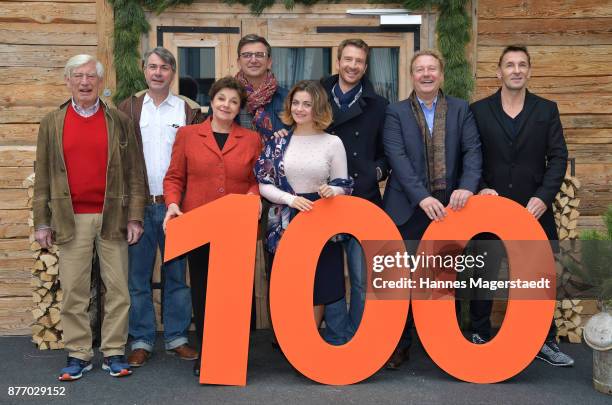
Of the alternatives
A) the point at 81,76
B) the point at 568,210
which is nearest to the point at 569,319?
the point at 568,210

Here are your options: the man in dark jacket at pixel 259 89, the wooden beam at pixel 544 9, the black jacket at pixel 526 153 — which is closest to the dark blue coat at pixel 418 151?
the black jacket at pixel 526 153

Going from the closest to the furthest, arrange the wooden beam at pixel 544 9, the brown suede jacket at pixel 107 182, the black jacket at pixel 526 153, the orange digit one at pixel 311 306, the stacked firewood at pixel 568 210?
the orange digit one at pixel 311 306
the brown suede jacket at pixel 107 182
the black jacket at pixel 526 153
the stacked firewood at pixel 568 210
the wooden beam at pixel 544 9

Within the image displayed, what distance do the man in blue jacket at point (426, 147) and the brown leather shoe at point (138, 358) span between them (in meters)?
1.51

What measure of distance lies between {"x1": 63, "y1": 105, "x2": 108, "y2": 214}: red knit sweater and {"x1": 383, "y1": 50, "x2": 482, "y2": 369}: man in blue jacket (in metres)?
1.64

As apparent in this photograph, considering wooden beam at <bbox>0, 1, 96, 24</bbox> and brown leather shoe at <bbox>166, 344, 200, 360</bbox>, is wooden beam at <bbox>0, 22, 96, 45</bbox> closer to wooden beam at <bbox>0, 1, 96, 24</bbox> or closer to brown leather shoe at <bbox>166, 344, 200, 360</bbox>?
wooden beam at <bbox>0, 1, 96, 24</bbox>

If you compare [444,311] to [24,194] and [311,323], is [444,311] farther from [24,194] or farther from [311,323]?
[24,194]

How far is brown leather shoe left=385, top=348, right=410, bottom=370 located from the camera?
4035mm

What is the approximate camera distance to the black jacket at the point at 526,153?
157 inches

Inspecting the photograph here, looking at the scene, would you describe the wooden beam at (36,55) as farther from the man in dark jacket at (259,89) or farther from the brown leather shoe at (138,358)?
the brown leather shoe at (138,358)

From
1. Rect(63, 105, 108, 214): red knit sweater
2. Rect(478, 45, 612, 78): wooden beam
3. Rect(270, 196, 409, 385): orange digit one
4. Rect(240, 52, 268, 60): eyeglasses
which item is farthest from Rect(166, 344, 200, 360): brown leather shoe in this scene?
Rect(478, 45, 612, 78): wooden beam

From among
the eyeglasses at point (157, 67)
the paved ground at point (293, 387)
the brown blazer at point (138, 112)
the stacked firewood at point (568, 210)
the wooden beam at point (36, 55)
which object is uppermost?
the wooden beam at point (36, 55)

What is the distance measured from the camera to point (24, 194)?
5.06 m

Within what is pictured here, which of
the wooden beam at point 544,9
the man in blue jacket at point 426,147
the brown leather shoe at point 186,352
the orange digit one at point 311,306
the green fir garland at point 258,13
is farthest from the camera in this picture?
the wooden beam at point 544,9

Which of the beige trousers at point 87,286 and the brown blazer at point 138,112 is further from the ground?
the brown blazer at point 138,112
